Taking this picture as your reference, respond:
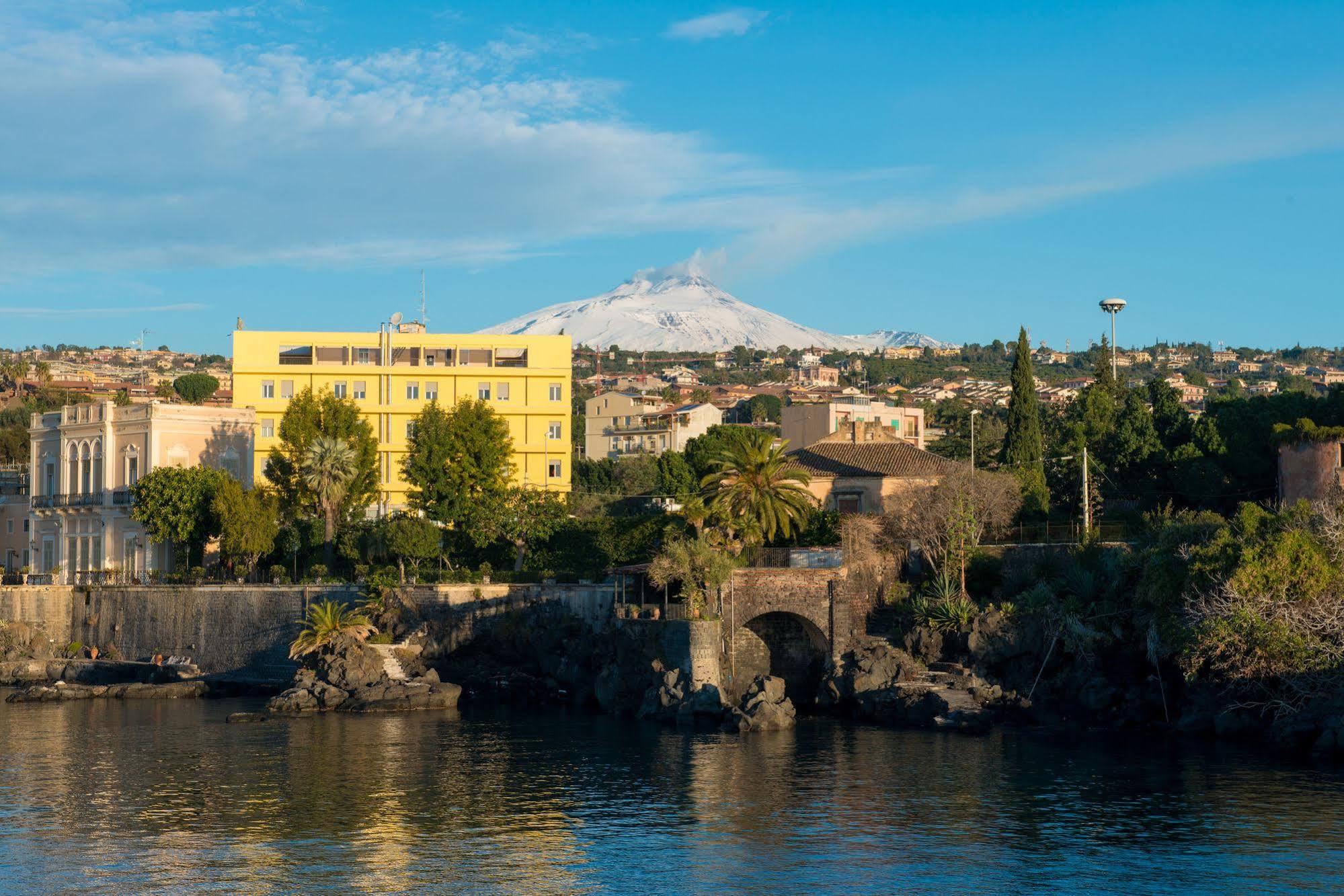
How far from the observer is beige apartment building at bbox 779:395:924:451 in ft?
314

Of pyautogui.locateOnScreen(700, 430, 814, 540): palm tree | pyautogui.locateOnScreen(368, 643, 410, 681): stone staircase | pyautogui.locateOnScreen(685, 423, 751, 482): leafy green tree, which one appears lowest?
pyautogui.locateOnScreen(368, 643, 410, 681): stone staircase

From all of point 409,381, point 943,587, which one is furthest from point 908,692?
point 409,381

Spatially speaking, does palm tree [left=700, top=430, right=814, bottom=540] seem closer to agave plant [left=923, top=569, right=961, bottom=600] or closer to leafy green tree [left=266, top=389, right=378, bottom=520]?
agave plant [left=923, top=569, right=961, bottom=600]

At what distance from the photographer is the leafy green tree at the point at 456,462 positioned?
74250 millimetres

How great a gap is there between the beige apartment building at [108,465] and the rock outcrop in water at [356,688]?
73.3 feet

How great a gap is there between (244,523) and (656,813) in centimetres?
4181

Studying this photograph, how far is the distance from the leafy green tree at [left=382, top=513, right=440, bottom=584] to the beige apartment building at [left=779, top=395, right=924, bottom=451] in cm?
2719

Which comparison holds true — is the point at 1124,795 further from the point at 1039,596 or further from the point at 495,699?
the point at 495,699

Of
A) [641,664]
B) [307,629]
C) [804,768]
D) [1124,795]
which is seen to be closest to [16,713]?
[307,629]

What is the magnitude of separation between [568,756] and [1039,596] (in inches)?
749

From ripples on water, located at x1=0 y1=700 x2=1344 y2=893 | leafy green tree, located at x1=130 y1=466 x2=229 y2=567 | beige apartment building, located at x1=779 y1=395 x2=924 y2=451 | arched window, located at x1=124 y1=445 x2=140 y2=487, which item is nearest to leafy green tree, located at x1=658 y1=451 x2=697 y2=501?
beige apartment building, located at x1=779 y1=395 x2=924 y2=451

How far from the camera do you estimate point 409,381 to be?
89.6 m

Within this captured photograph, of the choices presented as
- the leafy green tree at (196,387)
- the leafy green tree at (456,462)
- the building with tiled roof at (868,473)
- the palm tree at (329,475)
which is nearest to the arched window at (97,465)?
the palm tree at (329,475)

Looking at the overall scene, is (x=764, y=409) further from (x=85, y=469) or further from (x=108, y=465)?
(x=108, y=465)
